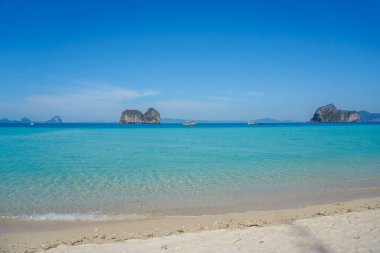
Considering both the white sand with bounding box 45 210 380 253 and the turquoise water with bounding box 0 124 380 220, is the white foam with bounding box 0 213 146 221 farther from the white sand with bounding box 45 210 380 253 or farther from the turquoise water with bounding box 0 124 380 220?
the white sand with bounding box 45 210 380 253

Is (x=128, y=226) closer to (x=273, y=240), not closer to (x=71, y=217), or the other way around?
(x=71, y=217)

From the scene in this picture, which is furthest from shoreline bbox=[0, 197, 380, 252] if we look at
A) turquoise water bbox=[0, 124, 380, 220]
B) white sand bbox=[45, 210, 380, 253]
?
turquoise water bbox=[0, 124, 380, 220]

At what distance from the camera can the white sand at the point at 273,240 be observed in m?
6.59

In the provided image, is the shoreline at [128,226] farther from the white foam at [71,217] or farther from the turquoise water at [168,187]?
the turquoise water at [168,187]

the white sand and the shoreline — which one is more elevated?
the white sand

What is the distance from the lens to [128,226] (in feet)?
29.6

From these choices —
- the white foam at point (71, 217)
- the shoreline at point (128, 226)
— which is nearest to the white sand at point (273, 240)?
the shoreline at point (128, 226)

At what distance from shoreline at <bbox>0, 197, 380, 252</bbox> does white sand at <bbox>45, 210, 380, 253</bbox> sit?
57 centimetres

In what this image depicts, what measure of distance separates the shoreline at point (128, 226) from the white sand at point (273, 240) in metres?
0.57

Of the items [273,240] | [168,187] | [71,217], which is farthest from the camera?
[168,187]

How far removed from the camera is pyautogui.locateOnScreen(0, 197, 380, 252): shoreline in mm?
7828

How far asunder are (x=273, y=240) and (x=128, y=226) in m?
4.22

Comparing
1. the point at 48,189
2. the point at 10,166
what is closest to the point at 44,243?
the point at 48,189

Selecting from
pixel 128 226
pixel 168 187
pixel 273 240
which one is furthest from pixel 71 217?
pixel 273 240
